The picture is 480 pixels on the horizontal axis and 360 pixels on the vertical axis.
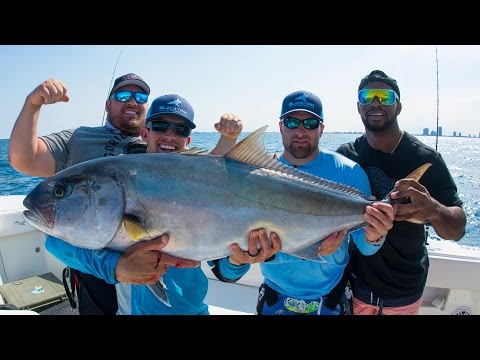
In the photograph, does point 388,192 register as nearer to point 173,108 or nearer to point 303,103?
point 303,103

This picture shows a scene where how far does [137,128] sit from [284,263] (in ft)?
6.25

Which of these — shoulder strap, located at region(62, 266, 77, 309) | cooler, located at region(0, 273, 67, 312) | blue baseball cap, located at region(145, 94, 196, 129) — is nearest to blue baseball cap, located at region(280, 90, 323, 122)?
blue baseball cap, located at region(145, 94, 196, 129)

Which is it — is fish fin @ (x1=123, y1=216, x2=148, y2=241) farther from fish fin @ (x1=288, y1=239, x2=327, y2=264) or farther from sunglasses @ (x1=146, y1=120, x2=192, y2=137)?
fish fin @ (x1=288, y1=239, x2=327, y2=264)

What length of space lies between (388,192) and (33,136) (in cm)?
314

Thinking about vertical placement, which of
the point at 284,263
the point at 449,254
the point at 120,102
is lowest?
the point at 449,254

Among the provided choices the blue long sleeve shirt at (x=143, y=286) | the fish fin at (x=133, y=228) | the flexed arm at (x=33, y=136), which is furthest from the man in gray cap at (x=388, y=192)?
the flexed arm at (x=33, y=136)

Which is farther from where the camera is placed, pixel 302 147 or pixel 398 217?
pixel 302 147

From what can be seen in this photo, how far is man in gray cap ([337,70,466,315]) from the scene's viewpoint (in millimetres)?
3168

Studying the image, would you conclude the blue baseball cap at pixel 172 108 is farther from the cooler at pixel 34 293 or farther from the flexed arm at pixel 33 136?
the cooler at pixel 34 293

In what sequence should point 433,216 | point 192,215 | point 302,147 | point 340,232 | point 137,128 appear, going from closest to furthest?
point 192,215
point 340,232
point 433,216
point 302,147
point 137,128

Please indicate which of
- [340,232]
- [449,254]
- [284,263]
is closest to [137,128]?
[284,263]

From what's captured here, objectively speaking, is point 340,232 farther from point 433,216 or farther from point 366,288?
point 366,288

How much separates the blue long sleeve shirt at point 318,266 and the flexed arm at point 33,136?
6.76 ft
